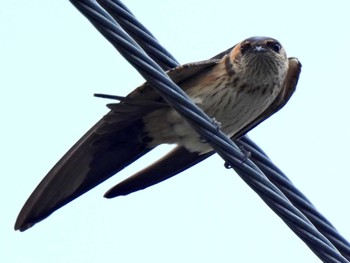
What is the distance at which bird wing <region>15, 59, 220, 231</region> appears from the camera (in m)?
4.94

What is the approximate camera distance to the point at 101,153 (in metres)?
5.43

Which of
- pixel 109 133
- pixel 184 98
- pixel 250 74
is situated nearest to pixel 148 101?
pixel 109 133

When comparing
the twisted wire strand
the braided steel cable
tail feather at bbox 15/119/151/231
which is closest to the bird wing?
tail feather at bbox 15/119/151/231

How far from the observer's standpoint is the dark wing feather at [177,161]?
5387 millimetres

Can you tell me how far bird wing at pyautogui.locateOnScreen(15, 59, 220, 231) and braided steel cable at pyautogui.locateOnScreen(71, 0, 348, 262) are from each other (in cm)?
109

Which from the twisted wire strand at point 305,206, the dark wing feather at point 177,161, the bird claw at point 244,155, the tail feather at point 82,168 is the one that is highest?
the tail feather at point 82,168

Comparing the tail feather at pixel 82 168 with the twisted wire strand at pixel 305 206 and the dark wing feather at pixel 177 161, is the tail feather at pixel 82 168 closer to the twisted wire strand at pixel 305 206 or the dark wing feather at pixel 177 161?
the dark wing feather at pixel 177 161

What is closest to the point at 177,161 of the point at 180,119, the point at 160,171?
the point at 160,171

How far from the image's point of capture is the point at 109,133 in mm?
5453

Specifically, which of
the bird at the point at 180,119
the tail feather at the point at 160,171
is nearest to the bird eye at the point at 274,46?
the bird at the point at 180,119

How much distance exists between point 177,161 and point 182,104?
2.05m

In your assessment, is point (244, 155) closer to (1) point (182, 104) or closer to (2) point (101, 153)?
(1) point (182, 104)

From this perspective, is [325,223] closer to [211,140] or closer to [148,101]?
[211,140]

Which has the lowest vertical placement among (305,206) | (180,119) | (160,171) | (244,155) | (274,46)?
(305,206)
